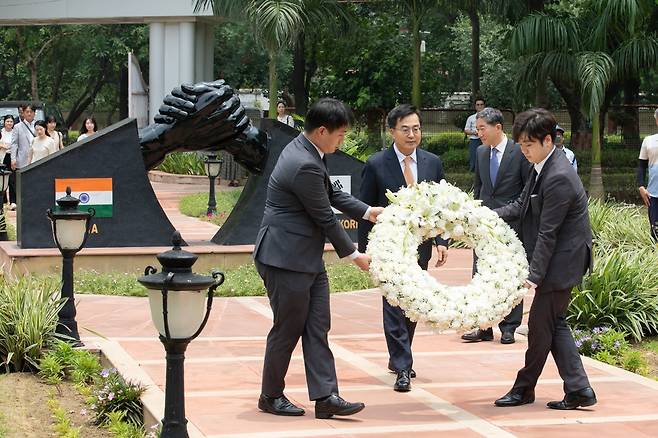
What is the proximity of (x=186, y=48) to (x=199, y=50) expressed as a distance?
809mm

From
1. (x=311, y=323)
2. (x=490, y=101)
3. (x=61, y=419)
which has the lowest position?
(x=61, y=419)

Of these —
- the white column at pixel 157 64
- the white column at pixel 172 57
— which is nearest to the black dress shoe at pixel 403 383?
the white column at pixel 172 57

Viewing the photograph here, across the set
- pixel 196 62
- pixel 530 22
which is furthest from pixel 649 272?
pixel 196 62

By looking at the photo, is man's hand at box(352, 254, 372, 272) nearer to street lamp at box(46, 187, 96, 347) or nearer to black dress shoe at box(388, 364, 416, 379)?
black dress shoe at box(388, 364, 416, 379)

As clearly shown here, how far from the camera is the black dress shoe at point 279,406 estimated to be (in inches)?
285

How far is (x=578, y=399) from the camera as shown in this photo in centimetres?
745

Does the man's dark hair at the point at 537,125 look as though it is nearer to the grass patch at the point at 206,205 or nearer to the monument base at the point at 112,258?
the monument base at the point at 112,258

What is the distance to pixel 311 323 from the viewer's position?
7207 mm

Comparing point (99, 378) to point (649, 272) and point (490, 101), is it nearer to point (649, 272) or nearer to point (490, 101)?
point (649, 272)

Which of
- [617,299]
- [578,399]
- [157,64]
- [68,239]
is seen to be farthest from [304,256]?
[157,64]

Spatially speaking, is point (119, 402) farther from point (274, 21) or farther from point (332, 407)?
point (274, 21)

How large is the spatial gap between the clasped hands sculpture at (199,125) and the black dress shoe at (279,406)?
676 centimetres

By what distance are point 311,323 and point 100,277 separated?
6149 mm

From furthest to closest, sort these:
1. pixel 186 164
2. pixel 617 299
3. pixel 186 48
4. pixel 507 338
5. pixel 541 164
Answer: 1. pixel 186 48
2. pixel 186 164
3. pixel 617 299
4. pixel 507 338
5. pixel 541 164
